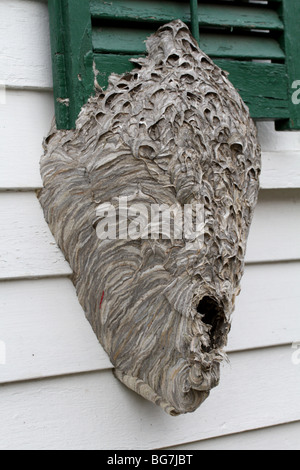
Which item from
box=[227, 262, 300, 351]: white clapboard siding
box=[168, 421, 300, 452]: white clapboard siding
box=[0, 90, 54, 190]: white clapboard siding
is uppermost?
box=[0, 90, 54, 190]: white clapboard siding

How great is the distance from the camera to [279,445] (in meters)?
1.69

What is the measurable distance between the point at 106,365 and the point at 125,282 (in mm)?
254

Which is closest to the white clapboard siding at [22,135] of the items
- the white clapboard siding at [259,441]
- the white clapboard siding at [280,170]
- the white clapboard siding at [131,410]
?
the white clapboard siding at [131,410]

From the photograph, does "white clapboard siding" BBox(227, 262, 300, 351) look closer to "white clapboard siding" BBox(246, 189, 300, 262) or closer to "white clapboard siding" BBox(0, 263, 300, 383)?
"white clapboard siding" BBox(246, 189, 300, 262)

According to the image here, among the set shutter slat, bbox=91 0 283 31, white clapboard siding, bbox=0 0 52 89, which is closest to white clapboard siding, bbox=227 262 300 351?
shutter slat, bbox=91 0 283 31

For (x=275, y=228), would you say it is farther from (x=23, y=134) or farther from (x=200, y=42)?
(x=23, y=134)

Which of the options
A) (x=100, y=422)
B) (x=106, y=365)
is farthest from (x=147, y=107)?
(x=100, y=422)

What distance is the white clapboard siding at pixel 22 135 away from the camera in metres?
1.37

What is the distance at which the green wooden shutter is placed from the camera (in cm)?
136

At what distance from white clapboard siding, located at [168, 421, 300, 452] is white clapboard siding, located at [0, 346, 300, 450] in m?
0.02

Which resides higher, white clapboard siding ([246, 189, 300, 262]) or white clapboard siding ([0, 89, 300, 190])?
white clapboard siding ([0, 89, 300, 190])

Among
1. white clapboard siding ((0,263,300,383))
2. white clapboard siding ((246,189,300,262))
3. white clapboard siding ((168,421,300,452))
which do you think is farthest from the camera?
white clapboard siding ((246,189,300,262))

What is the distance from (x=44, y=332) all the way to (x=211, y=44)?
0.81 m

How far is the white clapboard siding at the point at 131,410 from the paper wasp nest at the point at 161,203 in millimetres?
109
